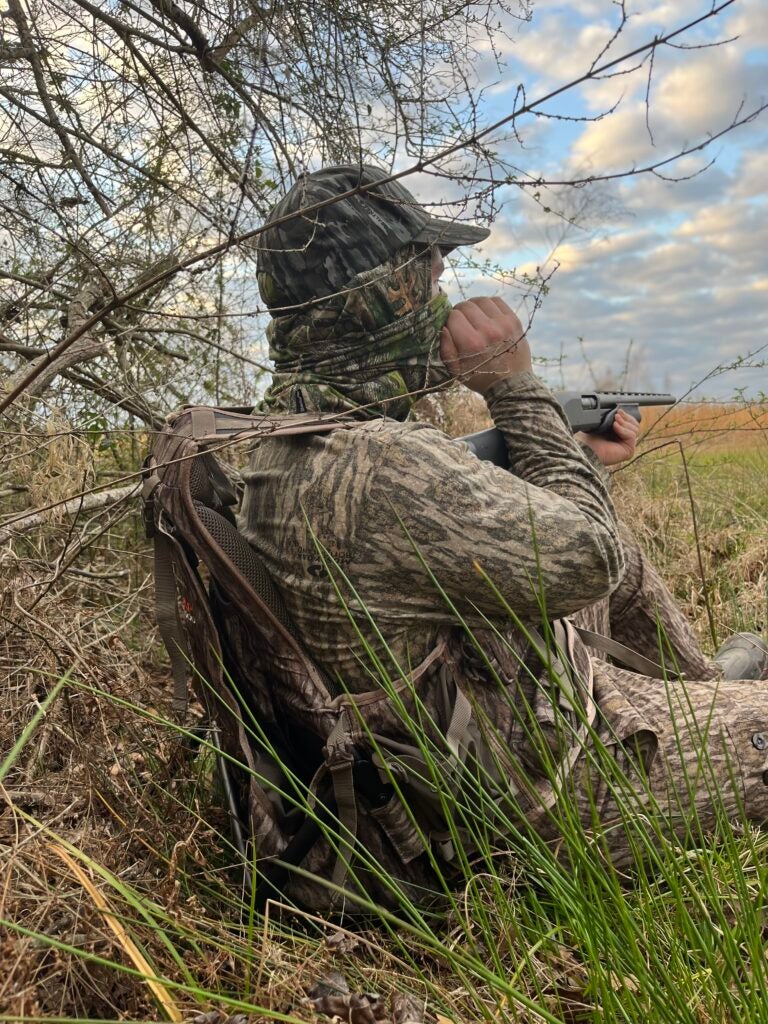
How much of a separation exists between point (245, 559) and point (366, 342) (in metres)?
0.68

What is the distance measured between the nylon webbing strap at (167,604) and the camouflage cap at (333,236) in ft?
2.56

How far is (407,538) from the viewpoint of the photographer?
2.07 meters

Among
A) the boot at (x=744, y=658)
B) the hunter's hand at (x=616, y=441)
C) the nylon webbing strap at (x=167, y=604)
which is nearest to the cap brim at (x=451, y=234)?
the hunter's hand at (x=616, y=441)

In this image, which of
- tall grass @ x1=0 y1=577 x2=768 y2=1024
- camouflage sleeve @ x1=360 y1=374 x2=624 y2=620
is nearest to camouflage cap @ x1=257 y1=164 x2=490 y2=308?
camouflage sleeve @ x1=360 y1=374 x2=624 y2=620

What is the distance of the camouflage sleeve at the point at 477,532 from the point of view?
2.07m

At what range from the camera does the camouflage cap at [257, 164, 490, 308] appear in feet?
8.00

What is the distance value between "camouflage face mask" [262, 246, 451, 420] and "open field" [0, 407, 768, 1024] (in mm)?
802

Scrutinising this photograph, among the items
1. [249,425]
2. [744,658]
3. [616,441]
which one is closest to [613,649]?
[616,441]

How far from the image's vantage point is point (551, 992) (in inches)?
74.8

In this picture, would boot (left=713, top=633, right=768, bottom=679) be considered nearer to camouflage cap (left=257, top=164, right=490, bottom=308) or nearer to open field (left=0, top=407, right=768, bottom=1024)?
open field (left=0, top=407, right=768, bottom=1024)

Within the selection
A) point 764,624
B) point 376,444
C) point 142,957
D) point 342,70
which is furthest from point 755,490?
point 142,957

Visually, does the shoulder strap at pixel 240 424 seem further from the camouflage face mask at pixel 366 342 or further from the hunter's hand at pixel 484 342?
the hunter's hand at pixel 484 342

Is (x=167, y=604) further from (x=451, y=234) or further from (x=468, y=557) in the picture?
(x=451, y=234)

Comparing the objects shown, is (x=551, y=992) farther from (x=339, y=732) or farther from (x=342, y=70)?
(x=342, y=70)
